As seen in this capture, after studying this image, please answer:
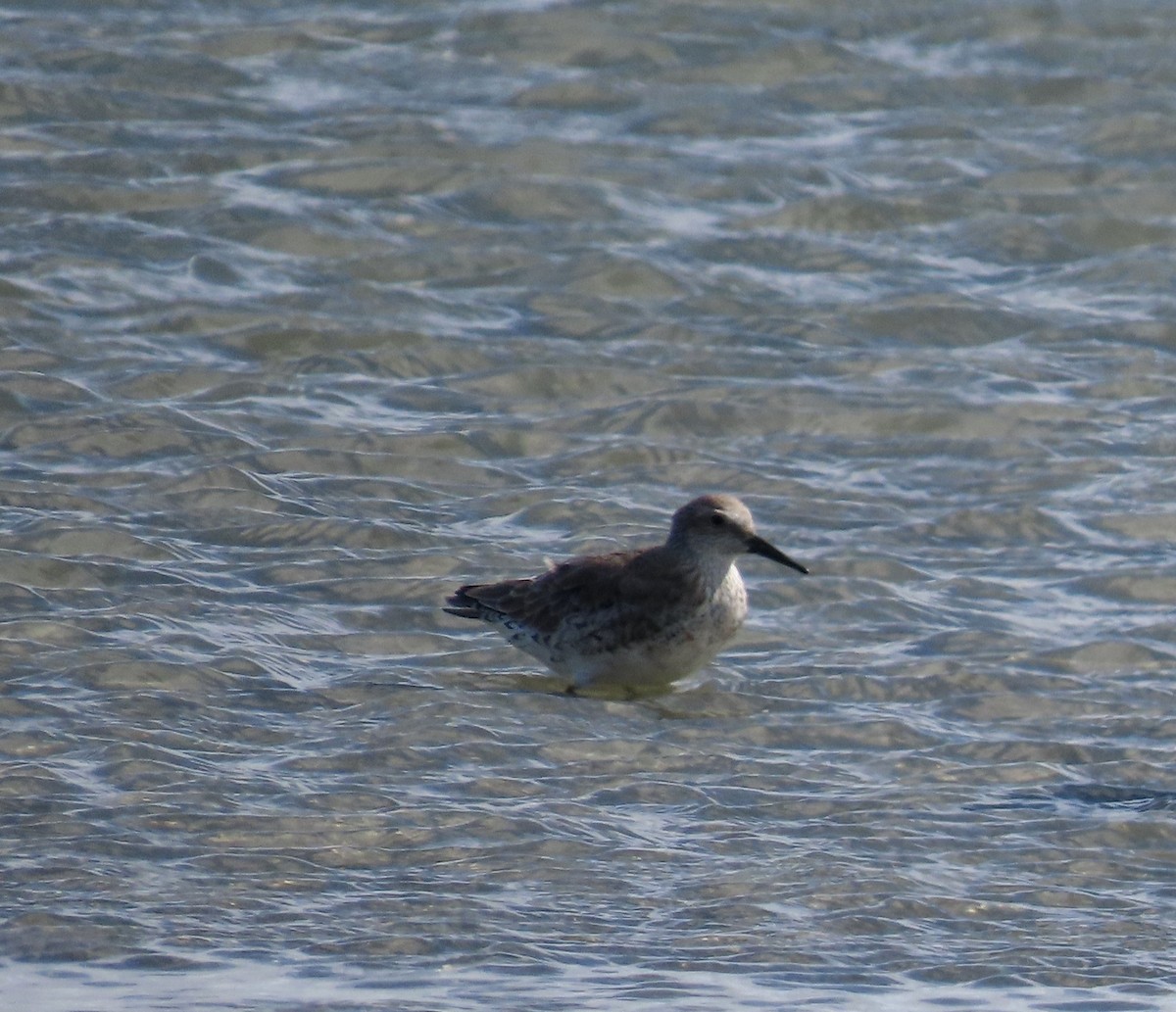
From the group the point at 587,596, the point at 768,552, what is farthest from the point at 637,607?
the point at 768,552

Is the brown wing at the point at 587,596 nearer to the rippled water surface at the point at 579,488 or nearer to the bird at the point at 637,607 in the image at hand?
the bird at the point at 637,607

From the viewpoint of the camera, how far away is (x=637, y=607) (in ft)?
33.9

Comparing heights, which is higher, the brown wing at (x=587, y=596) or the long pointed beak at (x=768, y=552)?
the long pointed beak at (x=768, y=552)

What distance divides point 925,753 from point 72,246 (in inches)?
279

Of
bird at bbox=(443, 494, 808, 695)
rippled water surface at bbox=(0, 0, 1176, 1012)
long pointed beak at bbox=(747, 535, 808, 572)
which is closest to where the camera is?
rippled water surface at bbox=(0, 0, 1176, 1012)

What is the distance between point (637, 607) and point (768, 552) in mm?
611

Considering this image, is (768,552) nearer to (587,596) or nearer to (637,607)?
(637,607)

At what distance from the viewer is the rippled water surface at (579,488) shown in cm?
769

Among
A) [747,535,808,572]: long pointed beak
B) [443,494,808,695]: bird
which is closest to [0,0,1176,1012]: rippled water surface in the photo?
[443,494,808,695]: bird

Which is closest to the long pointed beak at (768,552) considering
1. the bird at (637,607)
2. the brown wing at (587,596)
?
the bird at (637,607)

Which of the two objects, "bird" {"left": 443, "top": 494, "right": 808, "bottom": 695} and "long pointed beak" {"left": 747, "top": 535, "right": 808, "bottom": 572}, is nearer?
"bird" {"left": 443, "top": 494, "right": 808, "bottom": 695}

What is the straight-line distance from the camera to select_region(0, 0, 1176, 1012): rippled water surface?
25.2 ft

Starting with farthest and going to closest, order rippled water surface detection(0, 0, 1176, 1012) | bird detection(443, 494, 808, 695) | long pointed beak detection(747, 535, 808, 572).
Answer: long pointed beak detection(747, 535, 808, 572) → bird detection(443, 494, 808, 695) → rippled water surface detection(0, 0, 1176, 1012)

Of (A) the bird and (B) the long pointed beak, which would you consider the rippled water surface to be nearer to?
(A) the bird
